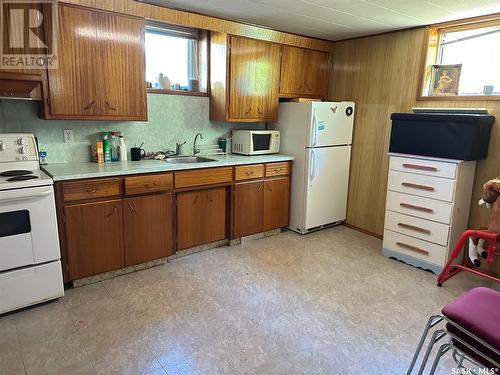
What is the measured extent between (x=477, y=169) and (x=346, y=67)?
192 centimetres

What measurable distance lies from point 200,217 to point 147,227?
1.79ft

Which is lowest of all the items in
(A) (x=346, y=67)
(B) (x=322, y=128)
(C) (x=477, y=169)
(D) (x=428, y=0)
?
(C) (x=477, y=169)

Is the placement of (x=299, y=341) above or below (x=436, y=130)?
below

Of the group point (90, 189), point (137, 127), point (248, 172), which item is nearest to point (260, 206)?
point (248, 172)

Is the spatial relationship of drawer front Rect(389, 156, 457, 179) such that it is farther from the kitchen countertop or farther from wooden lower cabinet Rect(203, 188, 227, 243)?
wooden lower cabinet Rect(203, 188, 227, 243)

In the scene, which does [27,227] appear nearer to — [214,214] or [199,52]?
[214,214]

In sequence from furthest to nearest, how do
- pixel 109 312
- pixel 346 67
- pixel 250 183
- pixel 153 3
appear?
pixel 346 67 → pixel 250 183 → pixel 153 3 → pixel 109 312

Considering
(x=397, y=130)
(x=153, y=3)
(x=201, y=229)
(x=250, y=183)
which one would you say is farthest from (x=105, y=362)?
(x=397, y=130)

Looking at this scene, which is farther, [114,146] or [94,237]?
[114,146]

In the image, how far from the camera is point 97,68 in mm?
2740

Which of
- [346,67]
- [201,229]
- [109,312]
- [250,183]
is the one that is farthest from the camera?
[346,67]

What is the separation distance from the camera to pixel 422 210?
311 cm

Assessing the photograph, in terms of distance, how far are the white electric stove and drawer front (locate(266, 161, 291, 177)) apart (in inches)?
83.2

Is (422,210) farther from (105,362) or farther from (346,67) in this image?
(105,362)
